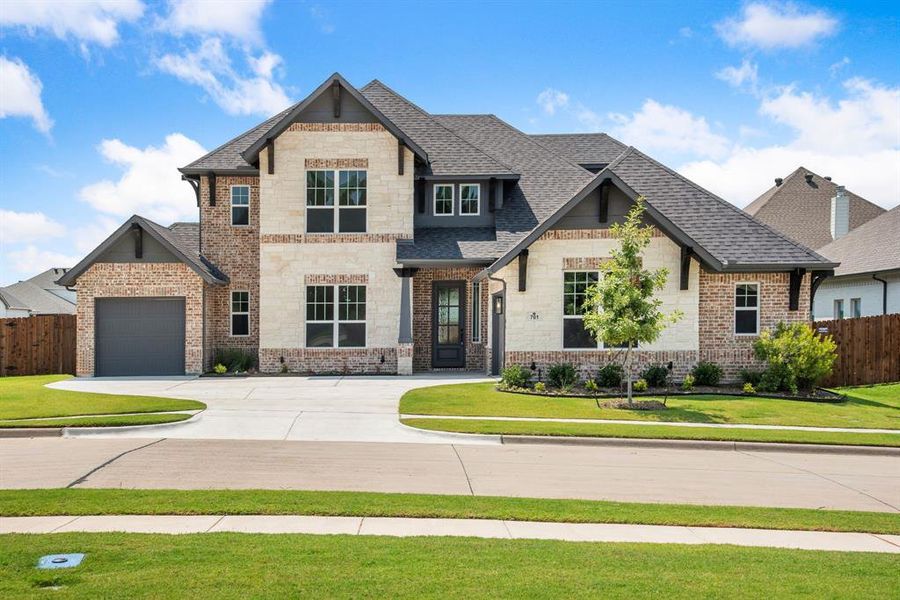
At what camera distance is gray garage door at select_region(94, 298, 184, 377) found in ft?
71.1

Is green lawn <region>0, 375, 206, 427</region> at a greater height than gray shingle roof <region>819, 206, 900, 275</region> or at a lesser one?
lesser

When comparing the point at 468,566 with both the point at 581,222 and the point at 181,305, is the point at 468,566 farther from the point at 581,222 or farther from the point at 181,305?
the point at 181,305

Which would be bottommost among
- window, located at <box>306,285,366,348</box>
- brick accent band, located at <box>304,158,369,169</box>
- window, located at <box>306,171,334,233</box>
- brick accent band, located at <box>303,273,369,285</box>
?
window, located at <box>306,285,366,348</box>

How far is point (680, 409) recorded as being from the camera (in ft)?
52.0

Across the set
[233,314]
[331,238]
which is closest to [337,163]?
[331,238]

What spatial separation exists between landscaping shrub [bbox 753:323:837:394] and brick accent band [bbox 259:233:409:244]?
1141 centimetres

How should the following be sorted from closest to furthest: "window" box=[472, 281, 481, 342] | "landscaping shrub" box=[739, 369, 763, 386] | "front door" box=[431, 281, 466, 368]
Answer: "landscaping shrub" box=[739, 369, 763, 386] < "window" box=[472, 281, 481, 342] < "front door" box=[431, 281, 466, 368]

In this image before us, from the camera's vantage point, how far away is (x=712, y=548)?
21.3ft

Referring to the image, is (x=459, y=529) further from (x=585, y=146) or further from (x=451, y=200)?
(x=585, y=146)

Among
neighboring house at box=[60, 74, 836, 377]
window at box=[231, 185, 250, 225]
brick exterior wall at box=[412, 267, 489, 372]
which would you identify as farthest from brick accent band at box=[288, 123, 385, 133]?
brick exterior wall at box=[412, 267, 489, 372]

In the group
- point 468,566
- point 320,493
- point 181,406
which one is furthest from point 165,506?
point 181,406

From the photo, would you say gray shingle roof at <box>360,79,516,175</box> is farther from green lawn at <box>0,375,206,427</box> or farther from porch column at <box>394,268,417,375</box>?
green lawn at <box>0,375,206,427</box>

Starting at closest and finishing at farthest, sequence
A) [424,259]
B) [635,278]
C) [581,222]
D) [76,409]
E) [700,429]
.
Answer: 1. [700,429]
2. [76,409]
3. [635,278]
4. [581,222]
5. [424,259]

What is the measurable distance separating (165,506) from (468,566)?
3.79 meters
